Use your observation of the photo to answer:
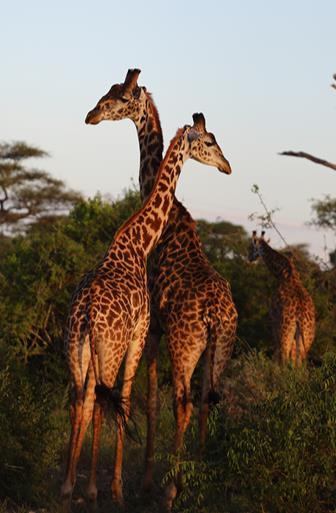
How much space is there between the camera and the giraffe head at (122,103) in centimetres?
873

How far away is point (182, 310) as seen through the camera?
26.0ft

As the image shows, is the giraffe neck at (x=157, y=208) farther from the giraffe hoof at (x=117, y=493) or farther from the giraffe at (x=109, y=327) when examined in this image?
the giraffe hoof at (x=117, y=493)

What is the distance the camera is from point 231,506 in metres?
6.93

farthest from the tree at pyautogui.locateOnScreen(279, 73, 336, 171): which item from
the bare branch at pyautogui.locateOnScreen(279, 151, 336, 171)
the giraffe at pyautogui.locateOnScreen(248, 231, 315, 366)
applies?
the giraffe at pyautogui.locateOnScreen(248, 231, 315, 366)

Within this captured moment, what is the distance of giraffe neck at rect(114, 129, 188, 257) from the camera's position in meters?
8.07

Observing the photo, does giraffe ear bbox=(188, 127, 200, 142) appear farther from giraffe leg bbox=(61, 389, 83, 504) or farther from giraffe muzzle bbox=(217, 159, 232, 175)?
giraffe leg bbox=(61, 389, 83, 504)

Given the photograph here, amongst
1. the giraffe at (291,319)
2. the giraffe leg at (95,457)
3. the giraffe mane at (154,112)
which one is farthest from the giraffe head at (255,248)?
the giraffe leg at (95,457)

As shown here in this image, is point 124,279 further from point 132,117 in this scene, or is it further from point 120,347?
point 132,117

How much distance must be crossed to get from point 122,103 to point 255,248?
21.7 feet

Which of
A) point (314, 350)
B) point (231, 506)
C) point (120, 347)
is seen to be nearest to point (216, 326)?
point (120, 347)

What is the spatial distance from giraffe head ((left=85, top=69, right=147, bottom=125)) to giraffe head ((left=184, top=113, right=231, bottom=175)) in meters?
0.53

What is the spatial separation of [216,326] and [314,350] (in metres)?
8.15

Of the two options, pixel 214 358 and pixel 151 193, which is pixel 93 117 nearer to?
pixel 151 193

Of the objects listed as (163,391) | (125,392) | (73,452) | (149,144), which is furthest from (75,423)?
(163,391)
